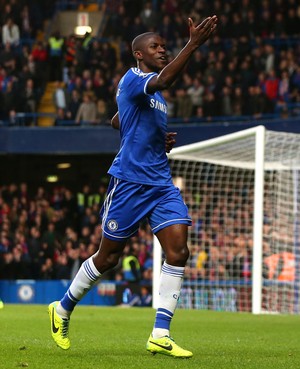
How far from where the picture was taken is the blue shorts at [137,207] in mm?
7863

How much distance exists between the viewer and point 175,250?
7.77m

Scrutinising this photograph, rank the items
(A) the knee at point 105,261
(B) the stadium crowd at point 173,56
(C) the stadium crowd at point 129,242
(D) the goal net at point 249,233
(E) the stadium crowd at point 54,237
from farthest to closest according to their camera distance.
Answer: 1. (B) the stadium crowd at point 173,56
2. (E) the stadium crowd at point 54,237
3. (C) the stadium crowd at point 129,242
4. (D) the goal net at point 249,233
5. (A) the knee at point 105,261

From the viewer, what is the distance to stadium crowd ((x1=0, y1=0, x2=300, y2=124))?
2403 cm

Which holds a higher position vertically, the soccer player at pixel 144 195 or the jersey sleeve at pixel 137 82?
the jersey sleeve at pixel 137 82

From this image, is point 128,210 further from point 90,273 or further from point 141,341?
point 141,341

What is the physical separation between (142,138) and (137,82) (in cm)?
43

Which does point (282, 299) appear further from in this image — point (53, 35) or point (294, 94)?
point (53, 35)

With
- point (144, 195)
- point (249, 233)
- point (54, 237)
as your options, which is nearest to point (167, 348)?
point (144, 195)

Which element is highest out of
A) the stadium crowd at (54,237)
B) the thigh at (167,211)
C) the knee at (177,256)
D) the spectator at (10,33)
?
the spectator at (10,33)

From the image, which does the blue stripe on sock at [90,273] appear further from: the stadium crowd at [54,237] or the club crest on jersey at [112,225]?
the stadium crowd at [54,237]

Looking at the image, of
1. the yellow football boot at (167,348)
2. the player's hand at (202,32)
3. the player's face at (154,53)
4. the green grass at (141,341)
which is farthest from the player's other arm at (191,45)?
the green grass at (141,341)

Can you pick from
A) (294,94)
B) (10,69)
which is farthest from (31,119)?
(294,94)

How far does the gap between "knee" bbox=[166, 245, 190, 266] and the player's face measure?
1321 mm

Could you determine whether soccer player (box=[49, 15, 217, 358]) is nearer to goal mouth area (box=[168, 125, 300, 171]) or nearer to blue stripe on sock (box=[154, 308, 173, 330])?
blue stripe on sock (box=[154, 308, 173, 330])
